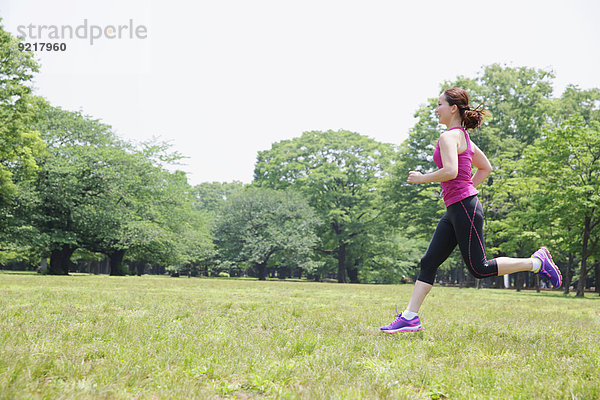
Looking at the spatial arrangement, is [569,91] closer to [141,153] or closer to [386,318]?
[141,153]

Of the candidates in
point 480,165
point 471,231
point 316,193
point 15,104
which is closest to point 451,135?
point 480,165

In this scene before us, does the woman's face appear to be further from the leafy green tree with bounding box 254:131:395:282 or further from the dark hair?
the leafy green tree with bounding box 254:131:395:282

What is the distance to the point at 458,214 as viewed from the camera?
4.27 metres

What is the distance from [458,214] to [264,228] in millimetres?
Result: 30582

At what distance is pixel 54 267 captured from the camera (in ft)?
91.4

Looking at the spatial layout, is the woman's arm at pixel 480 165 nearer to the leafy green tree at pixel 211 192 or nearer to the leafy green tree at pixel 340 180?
the leafy green tree at pixel 340 180

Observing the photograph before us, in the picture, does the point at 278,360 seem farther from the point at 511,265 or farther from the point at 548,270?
the point at 548,270

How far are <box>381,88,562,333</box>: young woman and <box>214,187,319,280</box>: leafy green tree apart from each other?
28.9 m

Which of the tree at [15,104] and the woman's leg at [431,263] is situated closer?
the woman's leg at [431,263]

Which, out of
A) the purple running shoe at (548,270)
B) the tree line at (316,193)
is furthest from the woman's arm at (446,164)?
the tree line at (316,193)

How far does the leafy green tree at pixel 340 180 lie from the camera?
1499 inches

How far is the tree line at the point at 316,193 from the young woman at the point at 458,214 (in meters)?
16.1

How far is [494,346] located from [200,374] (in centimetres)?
276

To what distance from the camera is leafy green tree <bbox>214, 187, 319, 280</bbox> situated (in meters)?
33.6
